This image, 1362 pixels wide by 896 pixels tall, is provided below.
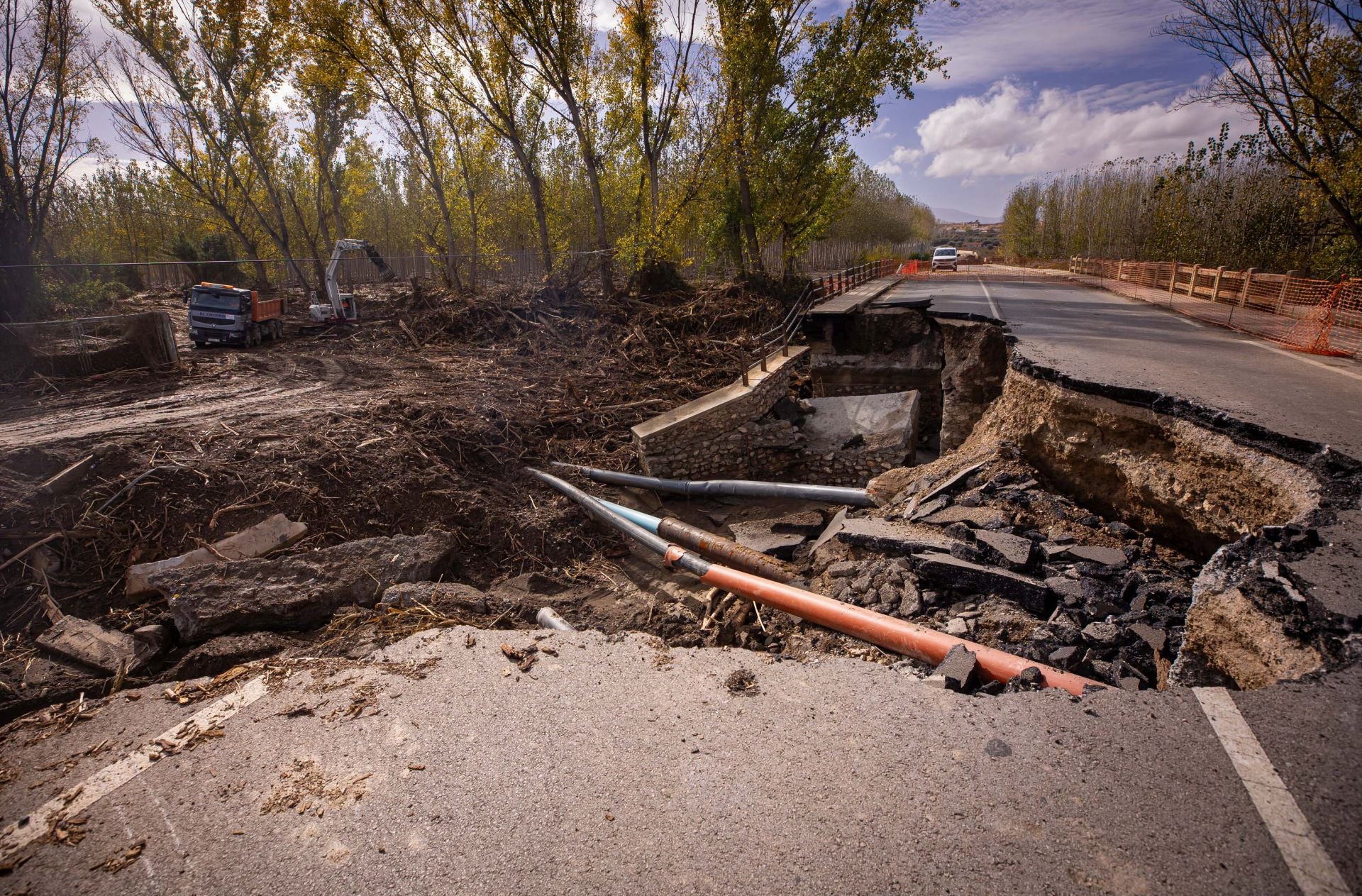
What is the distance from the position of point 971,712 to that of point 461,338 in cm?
1623

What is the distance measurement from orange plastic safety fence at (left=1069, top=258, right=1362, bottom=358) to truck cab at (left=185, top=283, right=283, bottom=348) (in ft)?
70.3

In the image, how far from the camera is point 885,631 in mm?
4117

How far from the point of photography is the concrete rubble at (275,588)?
17.0 ft

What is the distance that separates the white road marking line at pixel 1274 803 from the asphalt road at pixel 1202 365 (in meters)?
3.40

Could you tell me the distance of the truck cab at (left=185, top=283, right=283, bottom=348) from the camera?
14797 mm

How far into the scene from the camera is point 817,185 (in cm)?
2083

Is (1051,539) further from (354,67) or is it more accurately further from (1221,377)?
(354,67)

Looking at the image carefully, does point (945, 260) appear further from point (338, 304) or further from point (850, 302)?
point (338, 304)

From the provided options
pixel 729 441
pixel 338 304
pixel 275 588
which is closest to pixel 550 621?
pixel 275 588

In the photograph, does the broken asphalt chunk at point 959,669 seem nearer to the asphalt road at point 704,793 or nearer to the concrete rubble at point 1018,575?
the concrete rubble at point 1018,575

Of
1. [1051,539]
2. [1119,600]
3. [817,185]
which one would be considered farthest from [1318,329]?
[817,185]

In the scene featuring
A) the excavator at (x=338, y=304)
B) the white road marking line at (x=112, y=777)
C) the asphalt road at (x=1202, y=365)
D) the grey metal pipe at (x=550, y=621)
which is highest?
the excavator at (x=338, y=304)

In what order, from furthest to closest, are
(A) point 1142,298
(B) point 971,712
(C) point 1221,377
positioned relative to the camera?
(A) point 1142,298 < (C) point 1221,377 < (B) point 971,712

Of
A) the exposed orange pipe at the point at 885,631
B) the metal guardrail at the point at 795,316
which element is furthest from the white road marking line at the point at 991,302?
the exposed orange pipe at the point at 885,631
